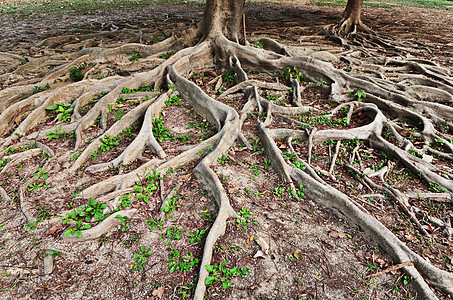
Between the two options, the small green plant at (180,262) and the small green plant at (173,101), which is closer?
the small green plant at (180,262)

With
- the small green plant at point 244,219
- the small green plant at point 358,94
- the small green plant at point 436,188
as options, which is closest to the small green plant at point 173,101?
the small green plant at point 244,219

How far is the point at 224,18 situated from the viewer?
6.32 meters

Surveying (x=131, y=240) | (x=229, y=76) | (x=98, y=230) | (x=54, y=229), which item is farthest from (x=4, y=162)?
(x=229, y=76)

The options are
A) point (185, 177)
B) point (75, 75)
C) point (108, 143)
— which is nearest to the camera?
point (185, 177)

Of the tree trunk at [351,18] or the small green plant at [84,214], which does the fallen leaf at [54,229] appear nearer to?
the small green plant at [84,214]

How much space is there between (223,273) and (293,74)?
4356 millimetres

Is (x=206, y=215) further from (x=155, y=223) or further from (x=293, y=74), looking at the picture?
(x=293, y=74)

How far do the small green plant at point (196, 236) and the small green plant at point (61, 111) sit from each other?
3.25 m

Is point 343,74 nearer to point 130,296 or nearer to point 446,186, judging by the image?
point 446,186

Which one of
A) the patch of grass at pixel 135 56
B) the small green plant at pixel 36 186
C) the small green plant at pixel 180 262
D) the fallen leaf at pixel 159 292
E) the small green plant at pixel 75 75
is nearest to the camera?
the fallen leaf at pixel 159 292

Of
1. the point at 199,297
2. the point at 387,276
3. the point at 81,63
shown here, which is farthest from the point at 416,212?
the point at 81,63

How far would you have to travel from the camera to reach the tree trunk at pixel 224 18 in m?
6.20

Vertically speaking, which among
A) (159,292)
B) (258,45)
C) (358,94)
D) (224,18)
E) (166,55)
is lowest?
(159,292)

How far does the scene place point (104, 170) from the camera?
12.1ft
